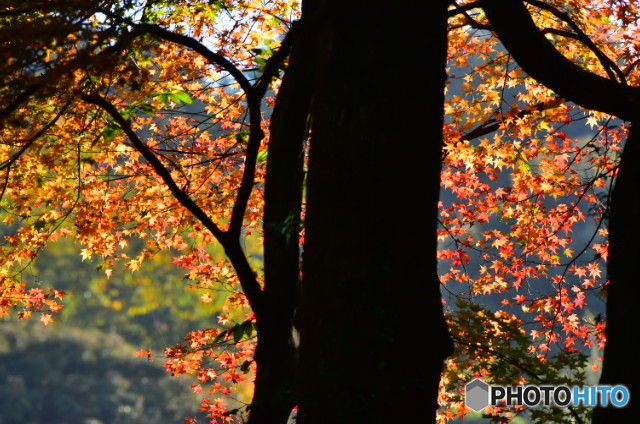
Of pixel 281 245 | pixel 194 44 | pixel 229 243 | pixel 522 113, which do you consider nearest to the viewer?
pixel 194 44

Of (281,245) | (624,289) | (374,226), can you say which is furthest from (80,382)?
(624,289)

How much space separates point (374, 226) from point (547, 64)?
1.98 m

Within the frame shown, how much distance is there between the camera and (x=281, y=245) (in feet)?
13.9

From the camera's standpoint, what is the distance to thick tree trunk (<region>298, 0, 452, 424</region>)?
263 centimetres

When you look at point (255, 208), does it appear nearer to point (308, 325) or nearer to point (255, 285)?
point (255, 285)

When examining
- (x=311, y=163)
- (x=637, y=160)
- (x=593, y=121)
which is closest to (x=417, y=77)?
(x=311, y=163)

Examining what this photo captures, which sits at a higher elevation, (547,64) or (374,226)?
(547,64)

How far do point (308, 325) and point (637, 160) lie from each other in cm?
183

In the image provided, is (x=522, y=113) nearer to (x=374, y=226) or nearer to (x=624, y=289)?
(x=624, y=289)

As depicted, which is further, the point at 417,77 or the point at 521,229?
the point at 521,229

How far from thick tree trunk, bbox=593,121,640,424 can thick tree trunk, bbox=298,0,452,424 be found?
770mm

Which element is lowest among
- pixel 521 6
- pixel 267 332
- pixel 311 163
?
pixel 267 332

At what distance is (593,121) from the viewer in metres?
8.09

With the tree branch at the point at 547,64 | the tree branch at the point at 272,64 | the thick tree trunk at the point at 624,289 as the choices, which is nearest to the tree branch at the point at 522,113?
the tree branch at the point at 547,64
